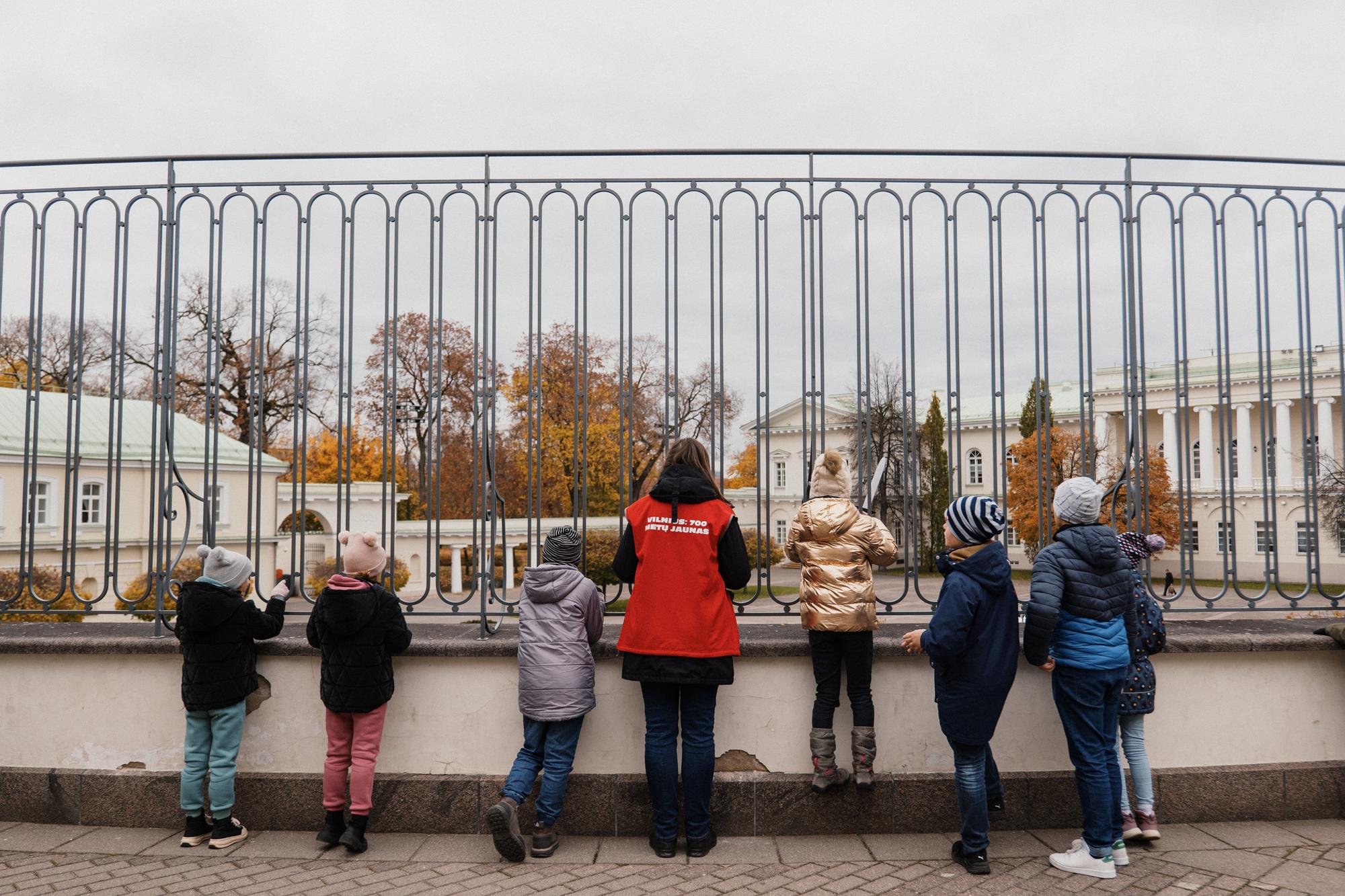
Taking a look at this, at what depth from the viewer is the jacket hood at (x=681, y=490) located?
4.53 meters

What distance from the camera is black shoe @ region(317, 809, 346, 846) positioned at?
182 inches

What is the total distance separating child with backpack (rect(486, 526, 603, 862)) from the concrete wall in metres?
0.35

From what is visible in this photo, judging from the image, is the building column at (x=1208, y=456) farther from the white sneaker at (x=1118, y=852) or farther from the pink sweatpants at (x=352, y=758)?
the pink sweatpants at (x=352, y=758)

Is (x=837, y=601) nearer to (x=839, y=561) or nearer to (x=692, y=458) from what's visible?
(x=839, y=561)

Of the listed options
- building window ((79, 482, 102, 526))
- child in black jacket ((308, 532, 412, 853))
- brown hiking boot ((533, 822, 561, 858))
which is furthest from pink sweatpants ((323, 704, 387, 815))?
→ building window ((79, 482, 102, 526))

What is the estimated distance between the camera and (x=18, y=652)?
16.8ft

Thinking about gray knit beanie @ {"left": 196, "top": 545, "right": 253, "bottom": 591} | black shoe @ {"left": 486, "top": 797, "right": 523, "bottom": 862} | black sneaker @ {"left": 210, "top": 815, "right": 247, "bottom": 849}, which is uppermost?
gray knit beanie @ {"left": 196, "top": 545, "right": 253, "bottom": 591}

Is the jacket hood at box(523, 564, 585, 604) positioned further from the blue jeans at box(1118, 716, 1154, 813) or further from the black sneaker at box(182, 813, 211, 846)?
the blue jeans at box(1118, 716, 1154, 813)

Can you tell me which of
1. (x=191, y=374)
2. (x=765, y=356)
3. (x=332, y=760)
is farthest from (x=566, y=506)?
(x=191, y=374)

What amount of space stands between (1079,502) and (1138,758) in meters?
1.44

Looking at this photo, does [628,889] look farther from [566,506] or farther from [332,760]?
[566,506]

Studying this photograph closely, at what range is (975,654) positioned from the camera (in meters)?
4.24

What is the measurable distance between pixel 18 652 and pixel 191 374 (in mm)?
23623

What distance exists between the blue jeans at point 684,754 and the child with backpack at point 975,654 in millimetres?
1164
